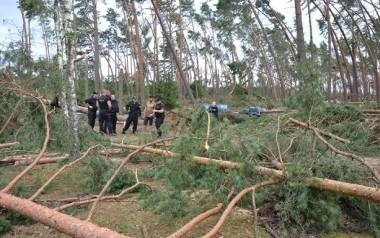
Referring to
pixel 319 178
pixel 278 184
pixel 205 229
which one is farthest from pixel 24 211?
pixel 319 178

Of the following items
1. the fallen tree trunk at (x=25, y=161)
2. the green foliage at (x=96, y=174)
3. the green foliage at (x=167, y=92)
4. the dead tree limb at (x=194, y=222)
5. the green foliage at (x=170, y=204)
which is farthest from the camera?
the green foliage at (x=167, y=92)

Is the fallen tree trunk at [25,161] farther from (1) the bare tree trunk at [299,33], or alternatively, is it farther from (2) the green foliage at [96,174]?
(1) the bare tree trunk at [299,33]

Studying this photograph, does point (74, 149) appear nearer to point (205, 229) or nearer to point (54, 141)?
point (54, 141)

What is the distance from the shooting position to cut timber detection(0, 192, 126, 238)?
3822 mm

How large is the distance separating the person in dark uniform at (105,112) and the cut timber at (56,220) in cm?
934

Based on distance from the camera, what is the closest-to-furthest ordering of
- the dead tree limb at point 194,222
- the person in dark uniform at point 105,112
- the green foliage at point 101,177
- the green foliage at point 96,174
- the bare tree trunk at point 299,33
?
1. the dead tree limb at point 194,222
2. the green foliage at point 101,177
3. the green foliage at point 96,174
4. the bare tree trunk at point 299,33
5. the person in dark uniform at point 105,112

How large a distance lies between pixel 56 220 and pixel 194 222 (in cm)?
130

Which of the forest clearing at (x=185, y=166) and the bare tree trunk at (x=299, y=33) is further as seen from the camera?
the bare tree trunk at (x=299, y=33)

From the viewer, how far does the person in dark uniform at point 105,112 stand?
47.6 ft

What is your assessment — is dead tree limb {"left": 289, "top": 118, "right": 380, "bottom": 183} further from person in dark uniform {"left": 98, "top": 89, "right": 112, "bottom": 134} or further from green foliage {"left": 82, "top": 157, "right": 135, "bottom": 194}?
person in dark uniform {"left": 98, "top": 89, "right": 112, "bottom": 134}

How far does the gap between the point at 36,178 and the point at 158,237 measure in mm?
3411

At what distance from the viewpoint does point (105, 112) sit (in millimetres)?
14500

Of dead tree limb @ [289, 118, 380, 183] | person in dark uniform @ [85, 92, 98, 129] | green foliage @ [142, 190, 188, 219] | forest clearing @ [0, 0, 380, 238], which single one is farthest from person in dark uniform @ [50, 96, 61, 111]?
person in dark uniform @ [85, 92, 98, 129]

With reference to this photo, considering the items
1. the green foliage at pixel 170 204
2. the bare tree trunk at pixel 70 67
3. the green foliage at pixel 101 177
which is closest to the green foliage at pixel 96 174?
the green foliage at pixel 101 177
